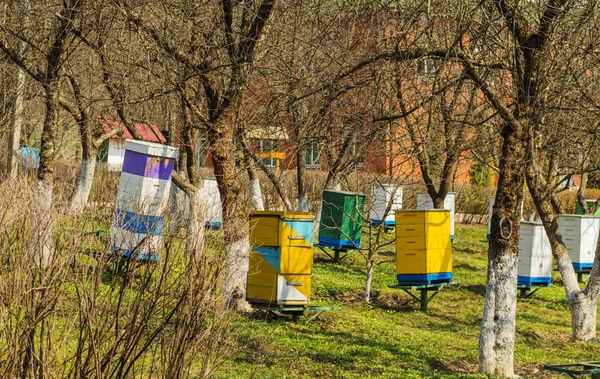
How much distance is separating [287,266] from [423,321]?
13.3 ft

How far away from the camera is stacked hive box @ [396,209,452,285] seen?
54.3ft

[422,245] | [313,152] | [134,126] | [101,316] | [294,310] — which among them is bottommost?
[294,310]

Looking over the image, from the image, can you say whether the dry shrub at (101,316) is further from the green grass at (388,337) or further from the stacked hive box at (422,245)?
the stacked hive box at (422,245)

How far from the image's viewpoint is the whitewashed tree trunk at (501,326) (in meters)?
10.6

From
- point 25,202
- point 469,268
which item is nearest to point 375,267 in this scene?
point 469,268

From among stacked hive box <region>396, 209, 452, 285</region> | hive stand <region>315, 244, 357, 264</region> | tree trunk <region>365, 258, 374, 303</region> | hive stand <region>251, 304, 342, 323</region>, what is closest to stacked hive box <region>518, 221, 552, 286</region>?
stacked hive box <region>396, 209, 452, 285</region>

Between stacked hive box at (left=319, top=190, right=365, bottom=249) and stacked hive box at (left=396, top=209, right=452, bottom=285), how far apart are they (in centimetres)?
410

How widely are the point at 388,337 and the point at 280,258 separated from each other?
208 cm

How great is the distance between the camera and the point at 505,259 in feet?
35.0

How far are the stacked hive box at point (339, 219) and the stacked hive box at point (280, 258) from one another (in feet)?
26.1

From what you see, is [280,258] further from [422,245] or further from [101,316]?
[101,316]

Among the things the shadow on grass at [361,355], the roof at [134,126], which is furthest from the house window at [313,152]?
the roof at [134,126]

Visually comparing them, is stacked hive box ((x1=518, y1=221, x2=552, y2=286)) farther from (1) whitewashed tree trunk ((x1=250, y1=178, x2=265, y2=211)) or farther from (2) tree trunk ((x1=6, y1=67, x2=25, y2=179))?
(2) tree trunk ((x1=6, y1=67, x2=25, y2=179))

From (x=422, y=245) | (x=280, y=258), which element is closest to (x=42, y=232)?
(x=280, y=258)
